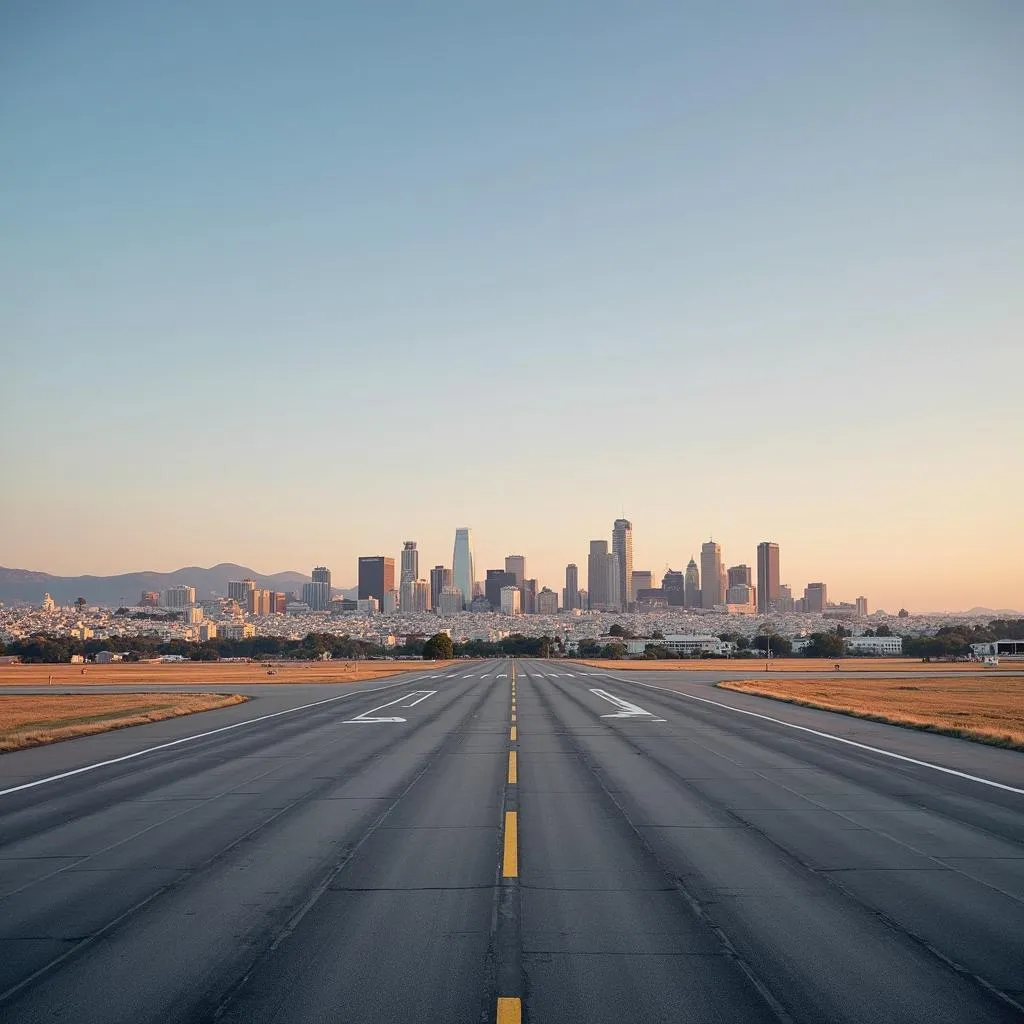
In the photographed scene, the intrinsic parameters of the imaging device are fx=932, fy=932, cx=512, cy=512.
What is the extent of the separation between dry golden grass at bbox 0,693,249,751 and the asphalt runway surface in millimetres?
5812

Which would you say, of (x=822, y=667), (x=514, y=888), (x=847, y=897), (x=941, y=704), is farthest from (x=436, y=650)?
(x=847, y=897)

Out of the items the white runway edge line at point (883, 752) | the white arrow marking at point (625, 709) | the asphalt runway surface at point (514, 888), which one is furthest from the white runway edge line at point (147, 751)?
the white arrow marking at point (625, 709)

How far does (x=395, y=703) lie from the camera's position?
3866cm

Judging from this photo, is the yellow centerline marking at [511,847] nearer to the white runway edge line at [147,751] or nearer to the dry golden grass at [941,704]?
the white runway edge line at [147,751]

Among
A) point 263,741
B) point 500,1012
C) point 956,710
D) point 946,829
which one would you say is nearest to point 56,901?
point 500,1012

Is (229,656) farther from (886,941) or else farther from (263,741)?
(886,941)

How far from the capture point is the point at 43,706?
1625 inches

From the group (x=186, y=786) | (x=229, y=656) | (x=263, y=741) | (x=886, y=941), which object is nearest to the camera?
(x=886, y=941)

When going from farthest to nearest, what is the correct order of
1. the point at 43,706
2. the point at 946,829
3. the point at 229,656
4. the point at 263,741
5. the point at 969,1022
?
the point at 229,656 < the point at 43,706 < the point at 263,741 < the point at 946,829 < the point at 969,1022

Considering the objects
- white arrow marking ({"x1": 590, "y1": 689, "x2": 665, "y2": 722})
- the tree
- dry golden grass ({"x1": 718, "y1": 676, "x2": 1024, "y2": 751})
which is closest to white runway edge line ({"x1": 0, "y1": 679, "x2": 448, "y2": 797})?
white arrow marking ({"x1": 590, "y1": 689, "x2": 665, "y2": 722})

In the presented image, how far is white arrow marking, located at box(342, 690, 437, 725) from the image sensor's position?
29844 mm

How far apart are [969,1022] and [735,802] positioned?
27.5ft

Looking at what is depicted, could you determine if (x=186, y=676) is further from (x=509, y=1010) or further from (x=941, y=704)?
(x=509, y=1010)

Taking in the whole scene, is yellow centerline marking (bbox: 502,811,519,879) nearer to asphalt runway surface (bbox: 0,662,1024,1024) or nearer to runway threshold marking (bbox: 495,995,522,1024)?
asphalt runway surface (bbox: 0,662,1024,1024)
